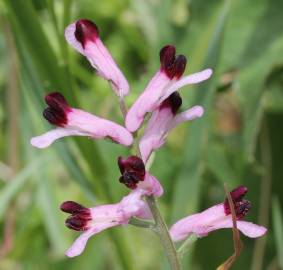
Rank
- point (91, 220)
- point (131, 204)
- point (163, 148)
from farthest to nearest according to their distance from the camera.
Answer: point (163, 148) < point (91, 220) < point (131, 204)

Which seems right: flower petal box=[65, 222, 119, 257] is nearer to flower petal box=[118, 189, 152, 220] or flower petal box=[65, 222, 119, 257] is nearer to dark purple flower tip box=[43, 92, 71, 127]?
flower petal box=[118, 189, 152, 220]

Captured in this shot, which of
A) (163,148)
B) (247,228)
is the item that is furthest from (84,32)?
(163,148)

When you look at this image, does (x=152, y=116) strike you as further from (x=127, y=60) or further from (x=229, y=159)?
(x=127, y=60)

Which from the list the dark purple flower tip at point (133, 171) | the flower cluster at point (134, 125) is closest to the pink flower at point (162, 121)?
the flower cluster at point (134, 125)

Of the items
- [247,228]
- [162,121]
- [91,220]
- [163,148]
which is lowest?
[247,228]

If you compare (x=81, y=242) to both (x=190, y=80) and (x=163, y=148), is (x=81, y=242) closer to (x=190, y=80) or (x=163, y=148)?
(x=190, y=80)

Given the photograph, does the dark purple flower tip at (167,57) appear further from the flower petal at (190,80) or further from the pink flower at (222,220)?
the pink flower at (222,220)
